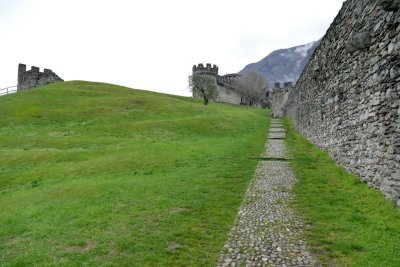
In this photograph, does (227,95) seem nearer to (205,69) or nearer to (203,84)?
(205,69)

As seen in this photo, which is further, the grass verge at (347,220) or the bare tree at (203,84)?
the bare tree at (203,84)

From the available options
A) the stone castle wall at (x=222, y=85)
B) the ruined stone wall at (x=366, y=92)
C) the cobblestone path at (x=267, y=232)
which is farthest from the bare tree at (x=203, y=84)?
the cobblestone path at (x=267, y=232)

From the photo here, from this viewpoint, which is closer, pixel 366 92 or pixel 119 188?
pixel 366 92

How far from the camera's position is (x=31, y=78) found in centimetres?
7612

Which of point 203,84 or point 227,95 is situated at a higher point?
point 203,84

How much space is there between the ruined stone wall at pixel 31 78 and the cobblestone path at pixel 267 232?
241 feet

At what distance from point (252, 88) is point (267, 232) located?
110330 millimetres

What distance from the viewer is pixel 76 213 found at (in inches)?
465

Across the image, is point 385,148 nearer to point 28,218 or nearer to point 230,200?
point 230,200

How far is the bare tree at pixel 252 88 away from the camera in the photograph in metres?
116

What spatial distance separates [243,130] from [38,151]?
21.0m

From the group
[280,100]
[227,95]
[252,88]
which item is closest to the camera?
[280,100]

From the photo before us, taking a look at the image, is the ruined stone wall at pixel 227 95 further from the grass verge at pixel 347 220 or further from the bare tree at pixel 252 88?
the grass verge at pixel 347 220

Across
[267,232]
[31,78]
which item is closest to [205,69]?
[31,78]
